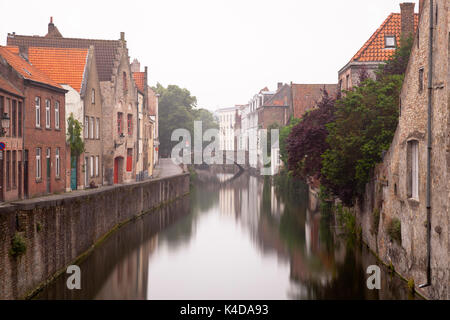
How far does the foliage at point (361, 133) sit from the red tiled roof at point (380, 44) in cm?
1122

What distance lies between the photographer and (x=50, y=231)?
16.6 metres

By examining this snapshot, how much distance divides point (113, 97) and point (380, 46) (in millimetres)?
16579

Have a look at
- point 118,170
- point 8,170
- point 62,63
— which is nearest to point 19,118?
point 8,170

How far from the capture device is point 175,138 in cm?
7812

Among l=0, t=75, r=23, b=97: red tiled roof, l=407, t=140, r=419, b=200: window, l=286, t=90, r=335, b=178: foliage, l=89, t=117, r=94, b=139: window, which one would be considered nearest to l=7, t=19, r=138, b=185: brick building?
l=89, t=117, r=94, b=139: window

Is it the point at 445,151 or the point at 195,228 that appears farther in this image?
the point at 195,228

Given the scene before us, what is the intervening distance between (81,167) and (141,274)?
48.6 feet

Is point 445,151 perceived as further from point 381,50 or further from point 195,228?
point 381,50

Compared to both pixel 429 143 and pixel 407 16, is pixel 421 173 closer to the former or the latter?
pixel 429 143

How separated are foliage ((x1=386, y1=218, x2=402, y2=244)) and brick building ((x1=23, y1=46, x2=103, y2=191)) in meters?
18.4

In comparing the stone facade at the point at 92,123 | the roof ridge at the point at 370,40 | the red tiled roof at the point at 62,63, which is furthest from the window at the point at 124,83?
the roof ridge at the point at 370,40

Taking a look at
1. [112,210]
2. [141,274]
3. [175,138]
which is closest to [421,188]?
[141,274]

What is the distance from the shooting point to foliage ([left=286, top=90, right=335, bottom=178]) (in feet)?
97.2
